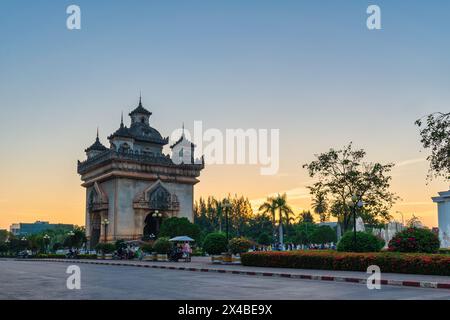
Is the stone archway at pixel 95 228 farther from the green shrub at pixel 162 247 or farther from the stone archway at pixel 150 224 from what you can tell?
the green shrub at pixel 162 247

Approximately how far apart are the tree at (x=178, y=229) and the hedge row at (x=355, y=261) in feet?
90.4

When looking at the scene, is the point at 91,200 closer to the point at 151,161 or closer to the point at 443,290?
the point at 151,161

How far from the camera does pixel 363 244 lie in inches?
980

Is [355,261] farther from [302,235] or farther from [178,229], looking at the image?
[302,235]

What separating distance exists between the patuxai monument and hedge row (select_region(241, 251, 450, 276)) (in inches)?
1276

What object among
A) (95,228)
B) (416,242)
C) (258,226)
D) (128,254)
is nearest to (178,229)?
(128,254)

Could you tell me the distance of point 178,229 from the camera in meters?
54.3

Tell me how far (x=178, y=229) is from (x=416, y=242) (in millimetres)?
34580

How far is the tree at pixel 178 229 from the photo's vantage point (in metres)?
54.2

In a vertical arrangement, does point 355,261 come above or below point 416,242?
below

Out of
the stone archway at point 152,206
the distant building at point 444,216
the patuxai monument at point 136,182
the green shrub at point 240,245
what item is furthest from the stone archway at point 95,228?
the distant building at point 444,216

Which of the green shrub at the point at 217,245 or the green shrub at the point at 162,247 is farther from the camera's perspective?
the green shrub at the point at 162,247

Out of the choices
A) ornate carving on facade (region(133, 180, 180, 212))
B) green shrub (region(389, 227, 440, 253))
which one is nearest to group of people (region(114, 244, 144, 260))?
ornate carving on facade (region(133, 180, 180, 212))
